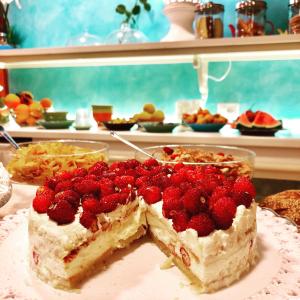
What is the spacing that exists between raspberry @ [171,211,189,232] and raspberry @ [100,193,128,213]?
0.53ft

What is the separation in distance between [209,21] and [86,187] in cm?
177

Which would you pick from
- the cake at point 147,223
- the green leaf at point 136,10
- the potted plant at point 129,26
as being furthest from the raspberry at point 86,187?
the green leaf at point 136,10

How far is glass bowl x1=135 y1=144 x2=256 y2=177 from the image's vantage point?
1.15m

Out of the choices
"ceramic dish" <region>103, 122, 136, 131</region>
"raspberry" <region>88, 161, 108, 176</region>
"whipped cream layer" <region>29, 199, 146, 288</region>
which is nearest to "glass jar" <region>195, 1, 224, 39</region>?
"ceramic dish" <region>103, 122, 136, 131</region>

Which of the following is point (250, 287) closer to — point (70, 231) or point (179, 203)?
point (179, 203)

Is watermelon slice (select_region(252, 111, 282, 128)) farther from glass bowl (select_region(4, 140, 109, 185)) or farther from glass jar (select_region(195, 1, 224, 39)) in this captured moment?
glass bowl (select_region(4, 140, 109, 185))

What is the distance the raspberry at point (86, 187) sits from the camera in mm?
899

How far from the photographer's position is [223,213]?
77 cm

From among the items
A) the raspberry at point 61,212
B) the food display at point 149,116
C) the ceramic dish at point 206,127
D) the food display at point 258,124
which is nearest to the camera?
the raspberry at point 61,212

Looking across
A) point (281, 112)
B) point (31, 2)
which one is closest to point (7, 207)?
point (281, 112)

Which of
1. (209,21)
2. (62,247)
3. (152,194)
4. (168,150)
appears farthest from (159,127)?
(62,247)

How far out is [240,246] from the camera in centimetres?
81

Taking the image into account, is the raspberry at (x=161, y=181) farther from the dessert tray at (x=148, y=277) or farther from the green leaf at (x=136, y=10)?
the green leaf at (x=136, y=10)

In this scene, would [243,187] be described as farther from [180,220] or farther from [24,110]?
[24,110]
